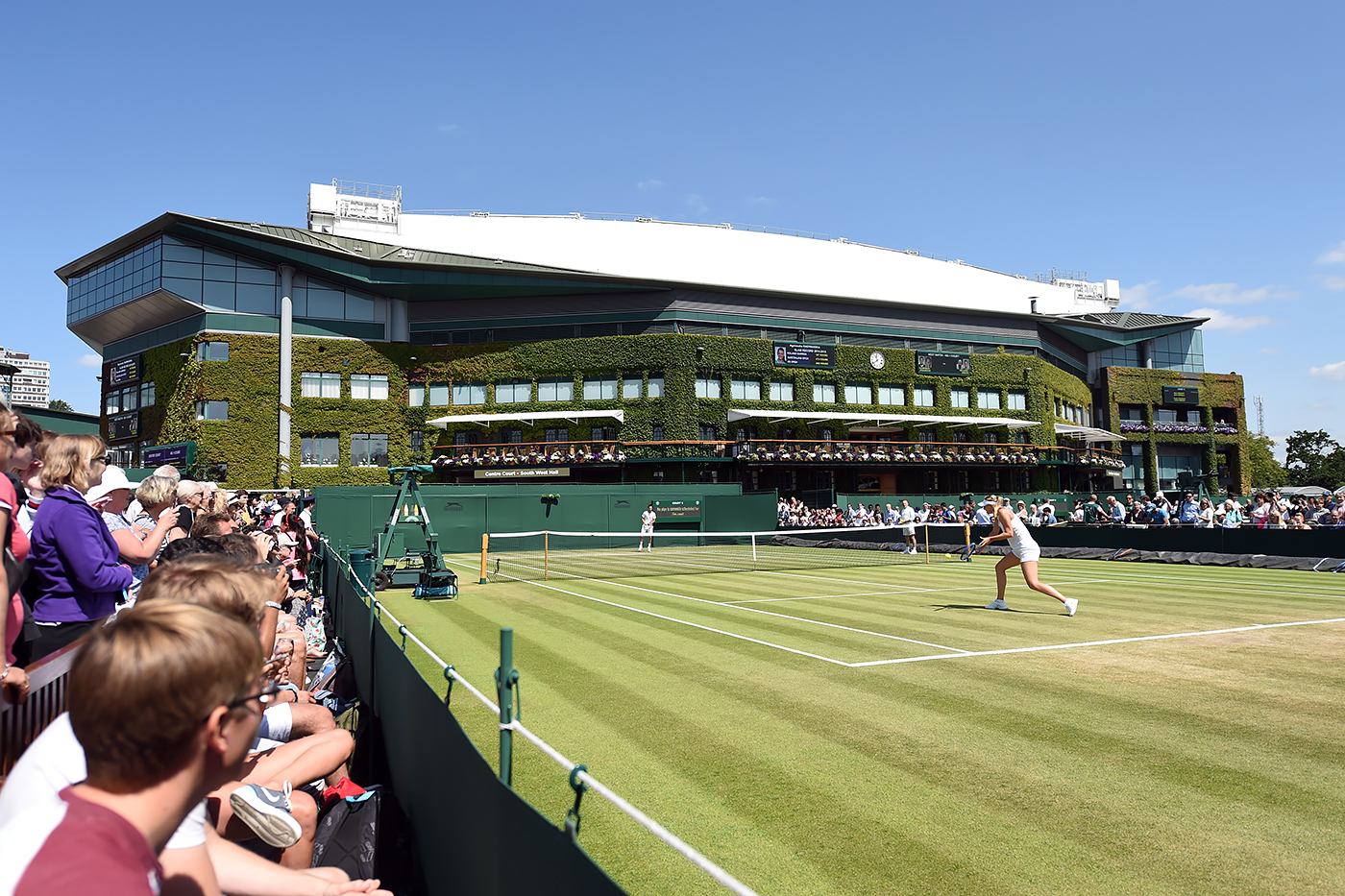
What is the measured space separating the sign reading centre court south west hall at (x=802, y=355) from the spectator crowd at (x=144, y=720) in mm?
51737

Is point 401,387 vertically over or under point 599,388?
over

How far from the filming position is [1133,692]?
8.08 meters

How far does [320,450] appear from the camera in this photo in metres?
52.1

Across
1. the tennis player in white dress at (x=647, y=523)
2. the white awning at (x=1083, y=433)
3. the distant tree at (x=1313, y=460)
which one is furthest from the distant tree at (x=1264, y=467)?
the tennis player in white dress at (x=647, y=523)

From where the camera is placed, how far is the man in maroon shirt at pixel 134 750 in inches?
69.4

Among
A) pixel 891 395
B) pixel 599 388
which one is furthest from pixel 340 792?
pixel 891 395

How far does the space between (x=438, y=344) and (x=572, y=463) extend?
44.1ft

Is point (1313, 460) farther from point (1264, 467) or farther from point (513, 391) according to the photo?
point (513, 391)

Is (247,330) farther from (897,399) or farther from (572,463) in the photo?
(897,399)

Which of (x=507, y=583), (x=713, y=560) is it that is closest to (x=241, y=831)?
(x=507, y=583)

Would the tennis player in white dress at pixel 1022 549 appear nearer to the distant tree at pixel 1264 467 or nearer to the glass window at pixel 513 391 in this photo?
the glass window at pixel 513 391

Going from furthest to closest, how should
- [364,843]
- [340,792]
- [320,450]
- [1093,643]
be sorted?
[320,450], [1093,643], [340,792], [364,843]

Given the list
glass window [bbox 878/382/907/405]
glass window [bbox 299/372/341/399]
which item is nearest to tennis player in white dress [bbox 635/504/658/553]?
glass window [bbox 299/372/341/399]

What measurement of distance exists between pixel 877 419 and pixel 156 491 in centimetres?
5305
